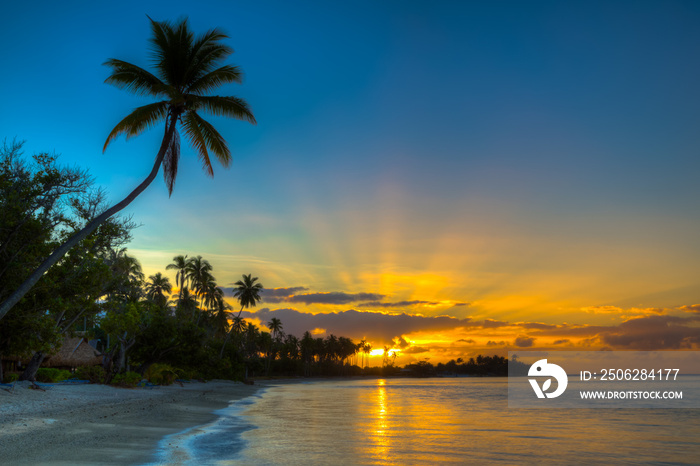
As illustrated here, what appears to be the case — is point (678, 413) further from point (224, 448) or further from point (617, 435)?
point (224, 448)

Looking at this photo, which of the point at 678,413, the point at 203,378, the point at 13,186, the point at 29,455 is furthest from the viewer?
the point at 203,378

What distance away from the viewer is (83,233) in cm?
1509

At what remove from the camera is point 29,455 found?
9.73m

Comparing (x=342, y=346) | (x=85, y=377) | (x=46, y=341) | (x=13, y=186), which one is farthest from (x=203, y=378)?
(x=342, y=346)

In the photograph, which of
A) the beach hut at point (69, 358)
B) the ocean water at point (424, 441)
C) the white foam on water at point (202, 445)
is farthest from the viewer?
the beach hut at point (69, 358)

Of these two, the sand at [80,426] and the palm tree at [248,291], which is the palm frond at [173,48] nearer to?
the sand at [80,426]

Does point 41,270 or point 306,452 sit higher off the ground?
point 41,270

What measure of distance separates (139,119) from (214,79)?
3070 millimetres

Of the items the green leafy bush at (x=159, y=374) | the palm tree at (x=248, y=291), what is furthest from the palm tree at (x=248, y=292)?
the green leafy bush at (x=159, y=374)

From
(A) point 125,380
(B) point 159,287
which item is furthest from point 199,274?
(A) point 125,380

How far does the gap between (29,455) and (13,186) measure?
11.1 meters

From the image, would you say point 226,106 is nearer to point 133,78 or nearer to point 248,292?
point 133,78

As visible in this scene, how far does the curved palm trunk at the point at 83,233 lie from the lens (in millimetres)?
14398

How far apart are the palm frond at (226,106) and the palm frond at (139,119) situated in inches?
49.1
